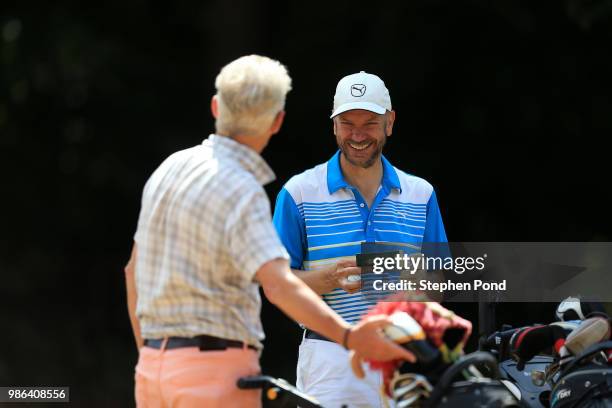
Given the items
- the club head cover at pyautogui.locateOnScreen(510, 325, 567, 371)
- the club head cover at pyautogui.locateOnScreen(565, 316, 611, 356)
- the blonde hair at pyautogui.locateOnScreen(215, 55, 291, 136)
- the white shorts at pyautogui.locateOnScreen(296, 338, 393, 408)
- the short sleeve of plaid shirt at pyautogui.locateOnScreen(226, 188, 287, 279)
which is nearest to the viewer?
the short sleeve of plaid shirt at pyautogui.locateOnScreen(226, 188, 287, 279)

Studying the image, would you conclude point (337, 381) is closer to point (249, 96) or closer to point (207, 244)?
point (207, 244)

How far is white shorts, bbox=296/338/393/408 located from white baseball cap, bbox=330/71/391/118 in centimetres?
85

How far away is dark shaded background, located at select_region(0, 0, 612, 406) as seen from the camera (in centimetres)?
869

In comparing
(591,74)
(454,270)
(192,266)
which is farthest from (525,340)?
(591,74)

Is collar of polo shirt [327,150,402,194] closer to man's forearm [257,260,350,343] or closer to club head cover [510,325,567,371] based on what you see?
club head cover [510,325,567,371]

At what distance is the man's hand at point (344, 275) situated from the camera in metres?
3.96

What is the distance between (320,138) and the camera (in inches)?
356

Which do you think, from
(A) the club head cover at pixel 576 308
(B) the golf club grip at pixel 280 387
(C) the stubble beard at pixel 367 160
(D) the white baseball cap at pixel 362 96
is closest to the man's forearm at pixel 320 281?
(C) the stubble beard at pixel 367 160

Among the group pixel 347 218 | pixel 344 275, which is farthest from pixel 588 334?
pixel 347 218

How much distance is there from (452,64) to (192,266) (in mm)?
6172

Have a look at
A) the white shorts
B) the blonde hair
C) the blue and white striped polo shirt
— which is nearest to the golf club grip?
the blonde hair

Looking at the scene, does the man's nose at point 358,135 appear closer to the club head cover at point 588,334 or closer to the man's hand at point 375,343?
the club head cover at point 588,334

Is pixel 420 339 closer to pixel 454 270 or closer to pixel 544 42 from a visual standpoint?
pixel 454 270

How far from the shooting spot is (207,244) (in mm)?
3023
